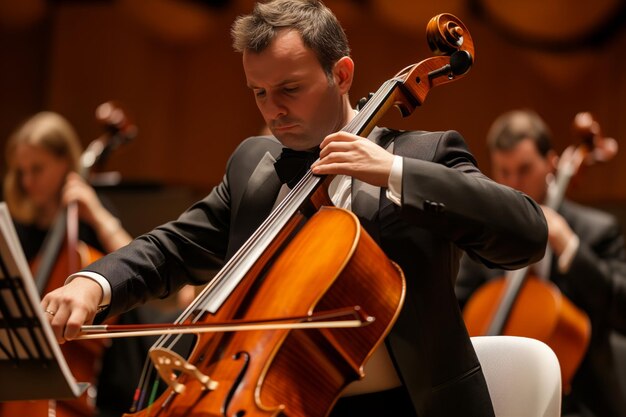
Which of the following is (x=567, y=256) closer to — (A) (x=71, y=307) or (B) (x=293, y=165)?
(B) (x=293, y=165)

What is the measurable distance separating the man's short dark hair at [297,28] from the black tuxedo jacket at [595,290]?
1506mm

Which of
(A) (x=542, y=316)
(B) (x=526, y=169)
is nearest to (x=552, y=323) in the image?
(A) (x=542, y=316)

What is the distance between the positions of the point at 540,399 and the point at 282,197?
1.64 ft

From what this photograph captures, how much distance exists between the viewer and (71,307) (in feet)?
4.39

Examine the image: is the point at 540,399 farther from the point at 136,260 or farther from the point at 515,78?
the point at 515,78

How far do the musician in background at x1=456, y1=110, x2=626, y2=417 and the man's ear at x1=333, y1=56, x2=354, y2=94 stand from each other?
1.35 meters

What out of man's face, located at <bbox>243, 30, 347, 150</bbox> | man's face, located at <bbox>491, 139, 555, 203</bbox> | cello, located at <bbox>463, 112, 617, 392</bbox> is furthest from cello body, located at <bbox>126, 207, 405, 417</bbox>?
man's face, located at <bbox>491, 139, 555, 203</bbox>

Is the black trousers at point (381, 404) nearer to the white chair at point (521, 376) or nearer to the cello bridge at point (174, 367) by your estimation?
the white chair at point (521, 376)

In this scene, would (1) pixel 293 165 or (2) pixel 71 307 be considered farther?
(1) pixel 293 165

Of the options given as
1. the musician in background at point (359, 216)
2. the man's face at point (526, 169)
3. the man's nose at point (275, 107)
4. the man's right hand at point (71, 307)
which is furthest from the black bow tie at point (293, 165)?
the man's face at point (526, 169)

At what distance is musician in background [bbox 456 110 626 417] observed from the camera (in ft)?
9.09

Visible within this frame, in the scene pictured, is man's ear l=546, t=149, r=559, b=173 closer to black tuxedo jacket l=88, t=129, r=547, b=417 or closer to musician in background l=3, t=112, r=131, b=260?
musician in background l=3, t=112, r=131, b=260

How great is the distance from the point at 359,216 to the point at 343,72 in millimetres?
249

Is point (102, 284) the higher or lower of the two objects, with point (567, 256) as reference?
higher
